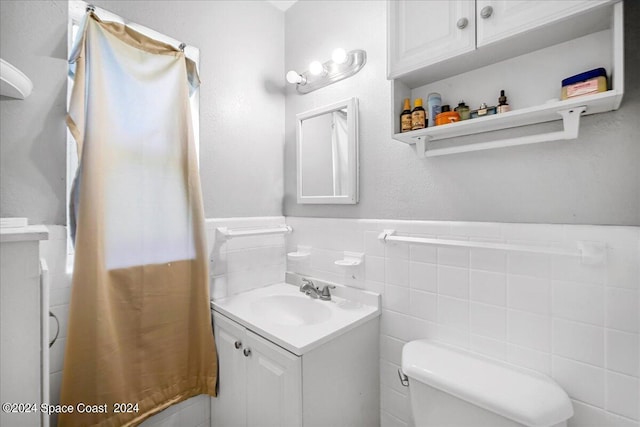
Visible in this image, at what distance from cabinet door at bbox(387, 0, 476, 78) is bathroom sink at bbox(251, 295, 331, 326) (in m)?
1.19

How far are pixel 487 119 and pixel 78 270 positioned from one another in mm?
1623

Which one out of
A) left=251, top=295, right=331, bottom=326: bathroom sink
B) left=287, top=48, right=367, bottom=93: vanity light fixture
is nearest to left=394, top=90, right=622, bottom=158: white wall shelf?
left=287, top=48, right=367, bottom=93: vanity light fixture

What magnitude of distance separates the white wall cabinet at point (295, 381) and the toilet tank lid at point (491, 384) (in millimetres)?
255

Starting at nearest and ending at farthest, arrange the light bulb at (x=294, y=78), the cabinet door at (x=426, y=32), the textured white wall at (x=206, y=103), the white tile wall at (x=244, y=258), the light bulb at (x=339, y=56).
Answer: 1. the cabinet door at (x=426, y=32)
2. the textured white wall at (x=206, y=103)
3. the light bulb at (x=339, y=56)
4. the white tile wall at (x=244, y=258)
5. the light bulb at (x=294, y=78)

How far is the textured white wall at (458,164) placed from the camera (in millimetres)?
844

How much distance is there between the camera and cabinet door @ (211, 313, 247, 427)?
1275 millimetres

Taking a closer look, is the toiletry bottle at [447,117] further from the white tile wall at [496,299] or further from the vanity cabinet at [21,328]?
the vanity cabinet at [21,328]

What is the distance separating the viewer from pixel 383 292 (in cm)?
138

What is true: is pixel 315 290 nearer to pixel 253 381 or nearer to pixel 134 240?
pixel 253 381

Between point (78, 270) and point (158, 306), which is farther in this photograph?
point (158, 306)

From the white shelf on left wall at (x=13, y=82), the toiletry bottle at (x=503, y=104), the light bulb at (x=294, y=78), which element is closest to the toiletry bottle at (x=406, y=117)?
the toiletry bottle at (x=503, y=104)

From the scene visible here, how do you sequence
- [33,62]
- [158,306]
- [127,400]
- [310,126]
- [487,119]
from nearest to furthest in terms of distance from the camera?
[487,119]
[33,62]
[127,400]
[158,306]
[310,126]

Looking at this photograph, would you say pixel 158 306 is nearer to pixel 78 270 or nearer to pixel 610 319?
pixel 78 270

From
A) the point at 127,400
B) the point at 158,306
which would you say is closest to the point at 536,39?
the point at 158,306
